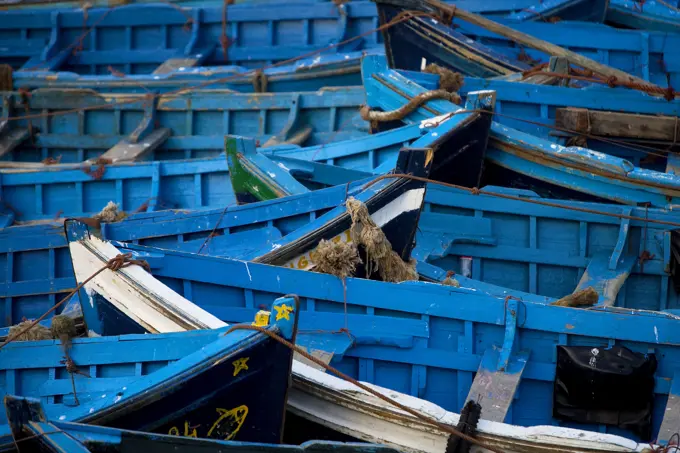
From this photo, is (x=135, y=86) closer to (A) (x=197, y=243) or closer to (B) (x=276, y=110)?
(B) (x=276, y=110)

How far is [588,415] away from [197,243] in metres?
3.14

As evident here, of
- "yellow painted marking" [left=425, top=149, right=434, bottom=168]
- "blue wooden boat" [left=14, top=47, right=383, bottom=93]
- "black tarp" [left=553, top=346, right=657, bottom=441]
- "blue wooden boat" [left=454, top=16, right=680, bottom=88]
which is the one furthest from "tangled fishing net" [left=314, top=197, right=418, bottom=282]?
"blue wooden boat" [left=14, top=47, right=383, bottom=93]

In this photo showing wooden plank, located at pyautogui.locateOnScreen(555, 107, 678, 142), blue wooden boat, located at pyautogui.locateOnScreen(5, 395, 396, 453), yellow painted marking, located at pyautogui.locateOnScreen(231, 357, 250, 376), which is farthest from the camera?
wooden plank, located at pyautogui.locateOnScreen(555, 107, 678, 142)

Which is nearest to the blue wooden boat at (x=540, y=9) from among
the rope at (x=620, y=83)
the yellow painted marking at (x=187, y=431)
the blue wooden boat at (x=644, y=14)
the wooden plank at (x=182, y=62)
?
the blue wooden boat at (x=644, y=14)

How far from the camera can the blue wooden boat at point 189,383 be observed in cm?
469

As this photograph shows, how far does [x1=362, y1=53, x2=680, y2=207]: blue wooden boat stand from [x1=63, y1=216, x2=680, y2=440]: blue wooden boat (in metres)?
2.32

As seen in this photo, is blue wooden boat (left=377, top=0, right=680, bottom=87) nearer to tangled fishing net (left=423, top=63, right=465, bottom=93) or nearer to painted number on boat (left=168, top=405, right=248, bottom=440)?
tangled fishing net (left=423, top=63, right=465, bottom=93)

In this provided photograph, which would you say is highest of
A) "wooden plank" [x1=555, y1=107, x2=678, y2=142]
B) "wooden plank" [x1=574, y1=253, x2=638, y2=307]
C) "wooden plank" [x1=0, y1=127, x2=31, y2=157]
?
"wooden plank" [x1=555, y1=107, x2=678, y2=142]

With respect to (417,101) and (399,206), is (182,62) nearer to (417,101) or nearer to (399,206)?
(417,101)

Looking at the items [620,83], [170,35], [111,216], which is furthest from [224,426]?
[170,35]

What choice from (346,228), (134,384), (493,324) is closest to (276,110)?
(346,228)

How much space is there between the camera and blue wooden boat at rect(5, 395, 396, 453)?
420 cm

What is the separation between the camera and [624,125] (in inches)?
364

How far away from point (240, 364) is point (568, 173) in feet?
14.7
